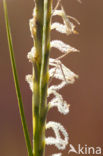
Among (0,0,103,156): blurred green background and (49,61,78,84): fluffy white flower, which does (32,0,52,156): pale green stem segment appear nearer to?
(49,61,78,84): fluffy white flower

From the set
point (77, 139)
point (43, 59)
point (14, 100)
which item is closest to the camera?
point (43, 59)

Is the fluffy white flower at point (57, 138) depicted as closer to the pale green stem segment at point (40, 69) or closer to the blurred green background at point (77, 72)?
the pale green stem segment at point (40, 69)

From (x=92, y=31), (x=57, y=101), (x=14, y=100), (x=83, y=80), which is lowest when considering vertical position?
(x=14, y=100)

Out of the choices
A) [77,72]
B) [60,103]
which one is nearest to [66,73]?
[60,103]

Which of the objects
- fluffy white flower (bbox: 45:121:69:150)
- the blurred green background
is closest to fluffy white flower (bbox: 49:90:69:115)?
fluffy white flower (bbox: 45:121:69:150)

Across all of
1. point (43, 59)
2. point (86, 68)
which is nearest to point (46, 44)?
point (43, 59)

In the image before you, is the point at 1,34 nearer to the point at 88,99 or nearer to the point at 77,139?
the point at 88,99

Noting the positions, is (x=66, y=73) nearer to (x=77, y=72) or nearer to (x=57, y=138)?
(x=57, y=138)
